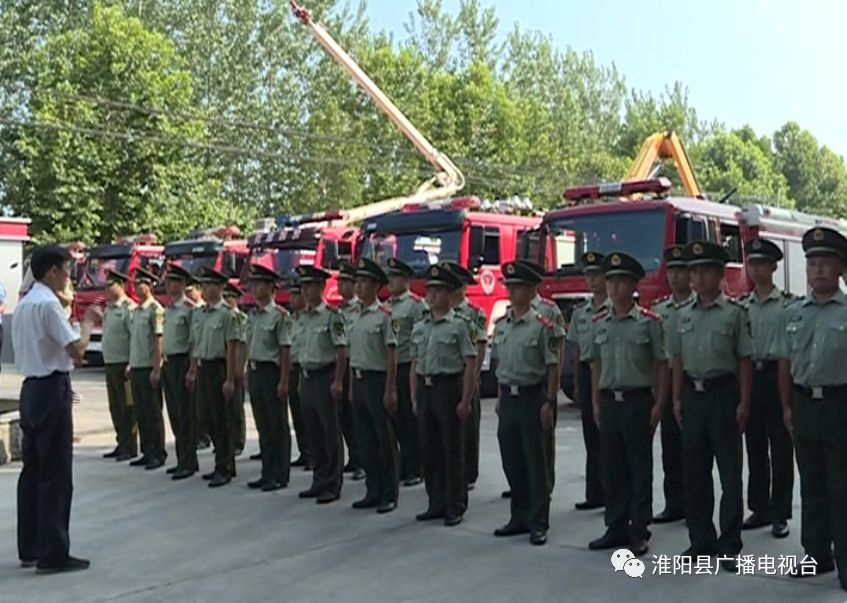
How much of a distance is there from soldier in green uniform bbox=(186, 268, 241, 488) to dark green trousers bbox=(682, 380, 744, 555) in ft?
12.9

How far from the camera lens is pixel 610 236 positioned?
11.0 meters

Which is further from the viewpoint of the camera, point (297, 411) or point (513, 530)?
point (297, 411)

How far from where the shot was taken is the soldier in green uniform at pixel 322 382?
24.3 ft

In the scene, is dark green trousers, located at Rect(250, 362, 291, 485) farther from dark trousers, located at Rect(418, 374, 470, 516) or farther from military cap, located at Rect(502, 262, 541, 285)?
military cap, located at Rect(502, 262, 541, 285)

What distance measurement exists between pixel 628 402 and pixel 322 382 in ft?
8.48

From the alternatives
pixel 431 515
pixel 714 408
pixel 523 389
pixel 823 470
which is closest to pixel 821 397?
pixel 823 470

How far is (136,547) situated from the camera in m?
6.10

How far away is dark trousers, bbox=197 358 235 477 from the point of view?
26.5 feet

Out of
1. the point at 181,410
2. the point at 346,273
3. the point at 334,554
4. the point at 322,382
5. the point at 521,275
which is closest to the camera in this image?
the point at 334,554

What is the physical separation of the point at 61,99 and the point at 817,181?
46747mm

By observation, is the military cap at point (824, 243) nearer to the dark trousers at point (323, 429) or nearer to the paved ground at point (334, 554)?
the paved ground at point (334, 554)

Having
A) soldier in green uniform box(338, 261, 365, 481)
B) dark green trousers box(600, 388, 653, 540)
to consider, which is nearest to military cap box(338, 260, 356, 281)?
soldier in green uniform box(338, 261, 365, 481)

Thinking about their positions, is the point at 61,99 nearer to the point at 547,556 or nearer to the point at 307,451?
the point at 307,451

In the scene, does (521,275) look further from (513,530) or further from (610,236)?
(610,236)
